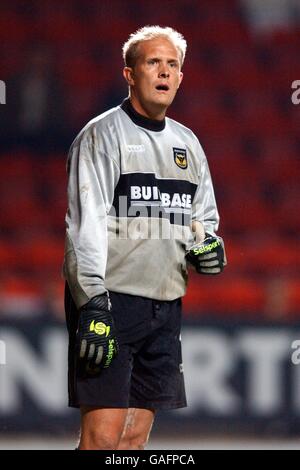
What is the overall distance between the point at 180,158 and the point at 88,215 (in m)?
0.38

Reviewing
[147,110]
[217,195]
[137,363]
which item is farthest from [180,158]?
[217,195]

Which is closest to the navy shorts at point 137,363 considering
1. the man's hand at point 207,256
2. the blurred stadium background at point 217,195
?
the man's hand at point 207,256

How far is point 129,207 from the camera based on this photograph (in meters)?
2.99

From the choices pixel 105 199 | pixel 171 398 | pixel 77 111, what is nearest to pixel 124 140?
pixel 105 199

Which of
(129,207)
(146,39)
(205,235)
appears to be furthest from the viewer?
(205,235)

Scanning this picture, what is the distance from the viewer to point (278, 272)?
454cm

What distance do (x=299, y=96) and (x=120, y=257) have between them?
1.84 metres

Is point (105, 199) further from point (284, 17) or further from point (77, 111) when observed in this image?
point (284, 17)

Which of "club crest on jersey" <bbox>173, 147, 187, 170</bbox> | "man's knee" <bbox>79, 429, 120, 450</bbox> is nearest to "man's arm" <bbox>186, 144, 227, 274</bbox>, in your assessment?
"club crest on jersey" <bbox>173, 147, 187, 170</bbox>

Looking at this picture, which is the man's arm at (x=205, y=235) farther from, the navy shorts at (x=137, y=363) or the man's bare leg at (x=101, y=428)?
the man's bare leg at (x=101, y=428)

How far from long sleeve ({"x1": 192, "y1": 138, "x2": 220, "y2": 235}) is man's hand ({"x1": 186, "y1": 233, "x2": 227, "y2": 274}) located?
0.09 metres
